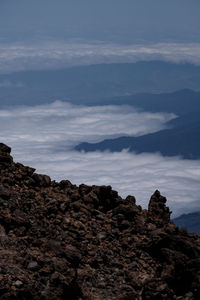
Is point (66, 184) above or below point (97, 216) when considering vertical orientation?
above

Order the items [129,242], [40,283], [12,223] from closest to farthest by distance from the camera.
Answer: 1. [40,283]
2. [12,223]
3. [129,242]

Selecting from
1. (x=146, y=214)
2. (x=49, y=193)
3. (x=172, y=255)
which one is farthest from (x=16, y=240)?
(x=146, y=214)

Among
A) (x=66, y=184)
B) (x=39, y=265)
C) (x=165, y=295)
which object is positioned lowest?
(x=165, y=295)

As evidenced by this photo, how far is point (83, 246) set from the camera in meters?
18.5

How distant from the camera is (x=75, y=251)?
1769 centimetres

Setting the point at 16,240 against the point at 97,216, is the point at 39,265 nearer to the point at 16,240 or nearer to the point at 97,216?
the point at 16,240

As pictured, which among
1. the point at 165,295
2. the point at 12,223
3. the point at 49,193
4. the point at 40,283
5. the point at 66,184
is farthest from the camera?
the point at 66,184

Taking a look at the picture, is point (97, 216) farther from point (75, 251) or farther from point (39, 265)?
point (39, 265)

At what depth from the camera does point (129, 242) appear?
1964 cm

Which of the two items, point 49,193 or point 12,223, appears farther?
point 49,193

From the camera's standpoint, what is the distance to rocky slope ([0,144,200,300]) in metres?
15.3

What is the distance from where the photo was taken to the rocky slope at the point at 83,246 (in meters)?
15.3

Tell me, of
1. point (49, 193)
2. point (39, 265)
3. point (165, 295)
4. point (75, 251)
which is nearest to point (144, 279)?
point (165, 295)

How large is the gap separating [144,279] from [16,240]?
15.3 feet
